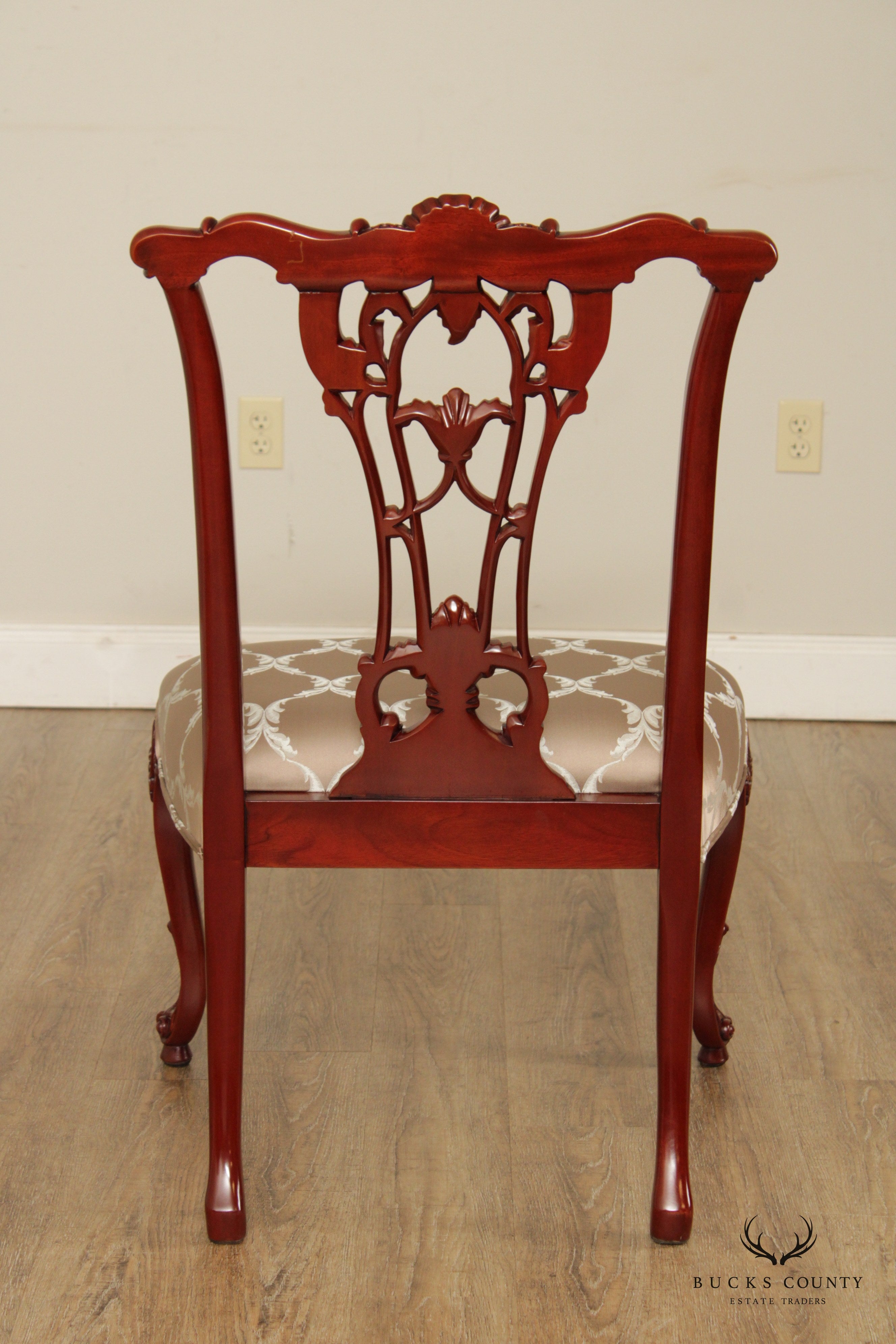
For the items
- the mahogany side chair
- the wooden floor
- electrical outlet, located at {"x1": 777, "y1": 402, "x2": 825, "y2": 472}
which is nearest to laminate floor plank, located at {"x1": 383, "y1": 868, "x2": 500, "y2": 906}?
the wooden floor

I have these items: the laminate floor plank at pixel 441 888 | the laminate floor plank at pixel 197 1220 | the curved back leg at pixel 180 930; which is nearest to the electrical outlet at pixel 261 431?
the laminate floor plank at pixel 441 888

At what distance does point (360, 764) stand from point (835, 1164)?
1.93 ft

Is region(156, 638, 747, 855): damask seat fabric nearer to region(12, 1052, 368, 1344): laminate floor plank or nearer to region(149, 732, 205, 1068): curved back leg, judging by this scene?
region(149, 732, 205, 1068): curved back leg

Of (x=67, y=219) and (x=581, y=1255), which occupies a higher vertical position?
(x=67, y=219)

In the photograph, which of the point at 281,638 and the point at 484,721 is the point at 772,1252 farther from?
the point at 281,638

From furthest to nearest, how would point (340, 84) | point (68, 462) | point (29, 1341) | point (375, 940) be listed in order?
point (68, 462) < point (340, 84) < point (375, 940) < point (29, 1341)

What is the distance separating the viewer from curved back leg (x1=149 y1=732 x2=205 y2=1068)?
119cm

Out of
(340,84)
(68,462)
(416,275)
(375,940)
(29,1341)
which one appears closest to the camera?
(416,275)

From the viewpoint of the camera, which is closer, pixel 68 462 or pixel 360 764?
pixel 360 764

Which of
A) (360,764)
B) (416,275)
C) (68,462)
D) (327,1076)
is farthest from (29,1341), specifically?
(68,462)

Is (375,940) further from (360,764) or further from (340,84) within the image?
(340,84)

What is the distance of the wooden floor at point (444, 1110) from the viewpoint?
3.33 feet

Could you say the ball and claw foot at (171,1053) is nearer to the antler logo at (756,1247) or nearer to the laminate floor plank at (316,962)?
the laminate floor plank at (316,962)

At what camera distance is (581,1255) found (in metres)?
1.06
